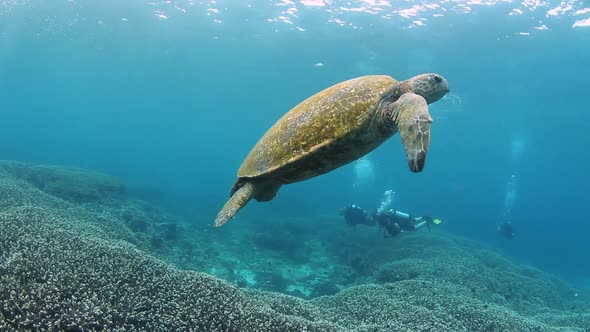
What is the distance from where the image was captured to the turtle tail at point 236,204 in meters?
3.94

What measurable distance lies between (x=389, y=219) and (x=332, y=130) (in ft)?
40.2

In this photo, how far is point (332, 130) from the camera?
12.3 feet

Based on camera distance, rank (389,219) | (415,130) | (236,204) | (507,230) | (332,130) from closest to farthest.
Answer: (415,130)
(332,130)
(236,204)
(389,219)
(507,230)

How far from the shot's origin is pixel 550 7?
19.2 meters

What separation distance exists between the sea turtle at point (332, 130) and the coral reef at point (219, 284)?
156 centimetres

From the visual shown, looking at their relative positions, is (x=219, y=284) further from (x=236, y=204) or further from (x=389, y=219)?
(x=389, y=219)

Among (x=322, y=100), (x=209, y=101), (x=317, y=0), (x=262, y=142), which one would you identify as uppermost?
(x=317, y=0)

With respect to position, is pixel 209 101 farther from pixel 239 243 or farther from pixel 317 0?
pixel 239 243

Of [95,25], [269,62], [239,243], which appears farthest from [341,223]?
[95,25]

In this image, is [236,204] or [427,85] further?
[236,204]

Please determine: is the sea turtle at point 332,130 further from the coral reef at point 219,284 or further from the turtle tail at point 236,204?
the coral reef at point 219,284

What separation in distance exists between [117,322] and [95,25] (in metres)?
42.0

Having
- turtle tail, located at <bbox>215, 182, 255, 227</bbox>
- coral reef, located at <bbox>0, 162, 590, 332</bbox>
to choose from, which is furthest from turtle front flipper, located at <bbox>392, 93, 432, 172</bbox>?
coral reef, located at <bbox>0, 162, 590, 332</bbox>

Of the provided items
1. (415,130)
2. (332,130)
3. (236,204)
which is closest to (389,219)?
(236,204)
